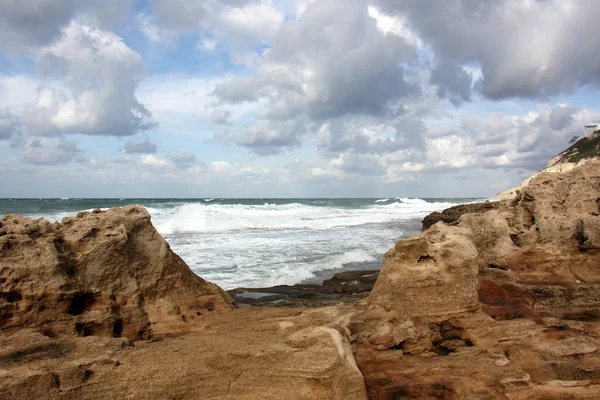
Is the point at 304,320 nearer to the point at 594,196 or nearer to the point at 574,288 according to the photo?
the point at 574,288

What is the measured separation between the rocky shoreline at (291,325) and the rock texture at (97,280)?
13 millimetres

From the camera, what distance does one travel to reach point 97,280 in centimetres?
486

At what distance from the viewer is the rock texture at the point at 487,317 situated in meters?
4.45

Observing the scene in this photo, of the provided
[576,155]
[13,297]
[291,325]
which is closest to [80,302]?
[13,297]

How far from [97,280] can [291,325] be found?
2.19 m

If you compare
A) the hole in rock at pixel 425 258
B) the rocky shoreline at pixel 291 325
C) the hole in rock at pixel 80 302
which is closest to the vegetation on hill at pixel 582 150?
the rocky shoreline at pixel 291 325

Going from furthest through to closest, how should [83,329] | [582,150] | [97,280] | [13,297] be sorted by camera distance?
1. [582,150]
2. [97,280]
3. [83,329]
4. [13,297]

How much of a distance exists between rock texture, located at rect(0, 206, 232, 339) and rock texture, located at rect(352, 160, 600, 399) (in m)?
2.20

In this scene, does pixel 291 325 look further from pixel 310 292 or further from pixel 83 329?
pixel 310 292

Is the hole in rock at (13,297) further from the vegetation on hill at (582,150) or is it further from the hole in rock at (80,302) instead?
the vegetation on hill at (582,150)

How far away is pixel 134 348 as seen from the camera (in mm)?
4164

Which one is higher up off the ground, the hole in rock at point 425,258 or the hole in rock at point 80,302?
the hole in rock at point 425,258

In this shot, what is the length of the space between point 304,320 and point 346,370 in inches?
44.0

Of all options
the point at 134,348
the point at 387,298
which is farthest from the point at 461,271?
the point at 134,348
